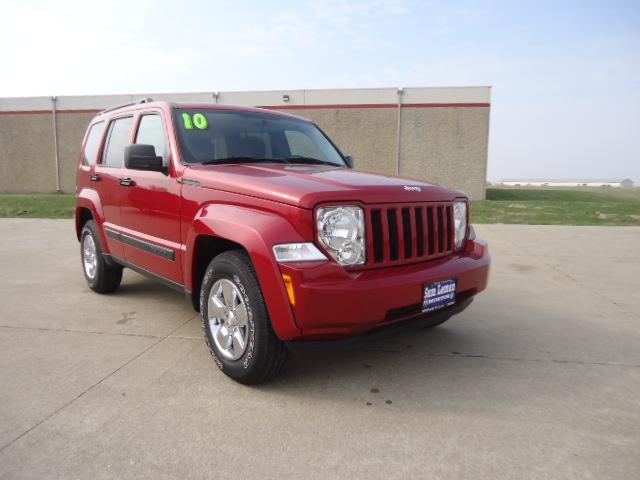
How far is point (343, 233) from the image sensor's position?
2.70 metres

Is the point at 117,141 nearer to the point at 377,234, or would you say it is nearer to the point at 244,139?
the point at 244,139

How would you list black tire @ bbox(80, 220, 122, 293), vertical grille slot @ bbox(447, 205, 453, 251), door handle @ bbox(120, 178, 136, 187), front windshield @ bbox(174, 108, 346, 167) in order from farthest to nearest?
black tire @ bbox(80, 220, 122, 293) → door handle @ bbox(120, 178, 136, 187) → front windshield @ bbox(174, 108, 346, 167) → vertical grille slot @ bbox(447, 205, 453, 251)

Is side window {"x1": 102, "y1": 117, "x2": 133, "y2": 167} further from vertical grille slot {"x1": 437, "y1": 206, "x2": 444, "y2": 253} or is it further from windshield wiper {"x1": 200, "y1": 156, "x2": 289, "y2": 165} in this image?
vertical grille slot {"x1": 437, "y1": 206, "x2": 444, "y2": 253}

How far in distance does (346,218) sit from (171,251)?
162cm

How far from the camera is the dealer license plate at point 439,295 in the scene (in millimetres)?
2938

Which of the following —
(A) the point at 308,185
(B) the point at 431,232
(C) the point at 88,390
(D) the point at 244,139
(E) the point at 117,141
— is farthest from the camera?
(E) the point at 117,141

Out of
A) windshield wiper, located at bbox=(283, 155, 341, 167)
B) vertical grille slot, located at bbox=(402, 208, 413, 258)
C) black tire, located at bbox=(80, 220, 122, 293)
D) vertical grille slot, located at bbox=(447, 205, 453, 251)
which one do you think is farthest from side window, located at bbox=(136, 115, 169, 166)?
vertical grille slot, located at bbox=(447, 205, 453, 251)

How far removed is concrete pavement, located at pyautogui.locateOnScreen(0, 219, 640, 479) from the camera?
7.39 ft

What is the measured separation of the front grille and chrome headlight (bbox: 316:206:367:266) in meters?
0.05

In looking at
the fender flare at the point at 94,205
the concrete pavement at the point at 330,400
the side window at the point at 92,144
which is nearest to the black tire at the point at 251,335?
the concrete pavement at the point at 330,400

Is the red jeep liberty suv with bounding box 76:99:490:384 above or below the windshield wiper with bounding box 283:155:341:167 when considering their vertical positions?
below

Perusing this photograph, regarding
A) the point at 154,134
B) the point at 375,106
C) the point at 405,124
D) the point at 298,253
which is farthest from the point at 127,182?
the point at 405,124

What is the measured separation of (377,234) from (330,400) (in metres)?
1.02

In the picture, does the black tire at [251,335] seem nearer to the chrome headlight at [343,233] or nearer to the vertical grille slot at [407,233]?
the chrome headlight at [343,233]
